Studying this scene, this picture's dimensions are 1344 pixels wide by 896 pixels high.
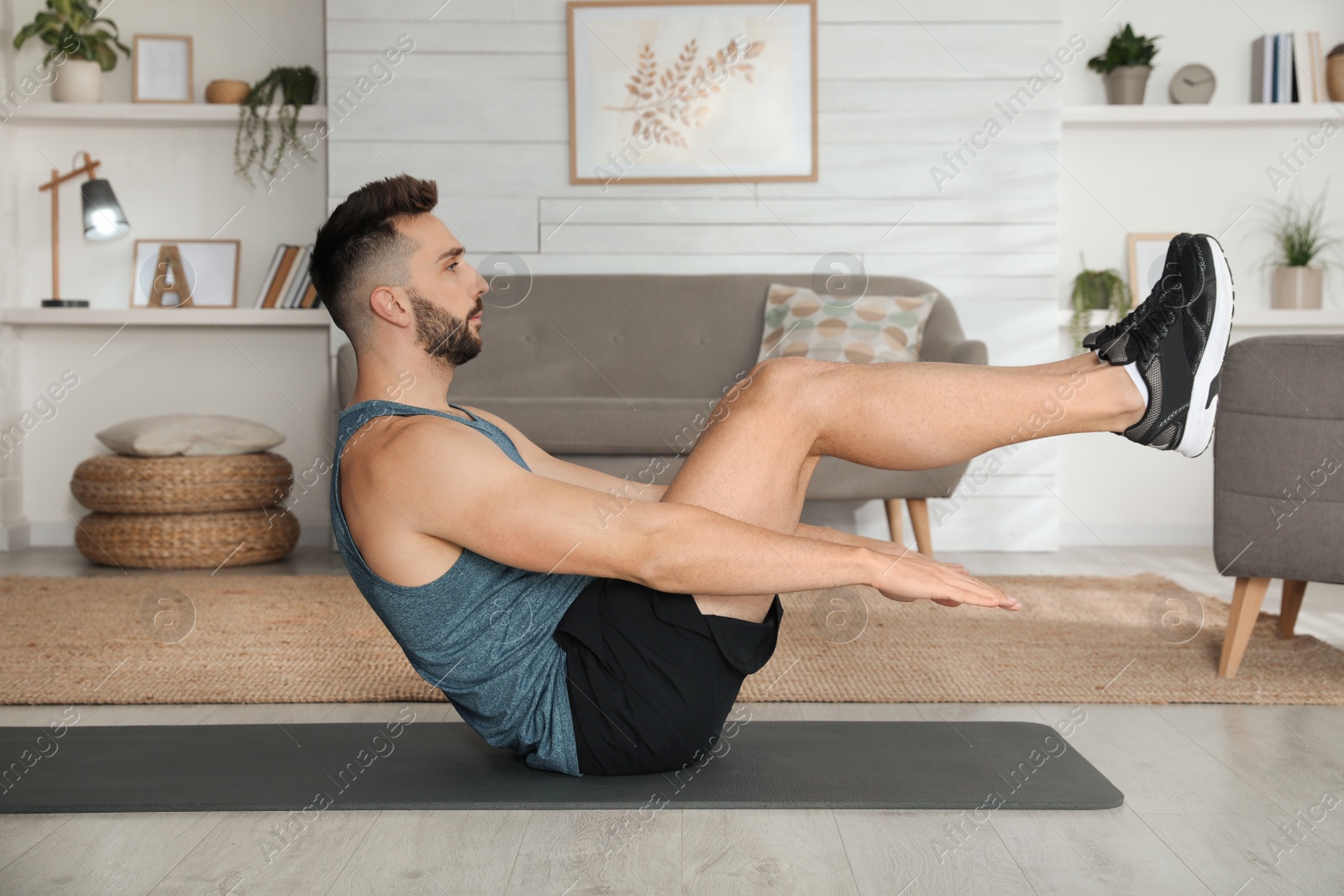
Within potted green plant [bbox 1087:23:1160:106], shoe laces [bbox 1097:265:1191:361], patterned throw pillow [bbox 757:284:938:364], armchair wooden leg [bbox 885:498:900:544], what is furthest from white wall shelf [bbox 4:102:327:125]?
shoe laces [bbox 1097:265:1191:361]

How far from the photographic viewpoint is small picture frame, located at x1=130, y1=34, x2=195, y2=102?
14.0 ft

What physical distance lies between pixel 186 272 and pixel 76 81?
0.78m

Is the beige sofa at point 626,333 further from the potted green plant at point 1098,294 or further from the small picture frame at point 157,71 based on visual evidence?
the small picture frame at point 157,71

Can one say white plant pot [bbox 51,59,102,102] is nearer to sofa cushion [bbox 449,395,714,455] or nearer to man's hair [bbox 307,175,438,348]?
sofa cushion [bbox 449,395,714,455]

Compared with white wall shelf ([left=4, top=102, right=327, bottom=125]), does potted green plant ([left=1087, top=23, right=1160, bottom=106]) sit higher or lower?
higher

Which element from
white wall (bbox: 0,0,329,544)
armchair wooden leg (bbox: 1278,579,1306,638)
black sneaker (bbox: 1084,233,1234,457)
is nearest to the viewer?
black sneaker (bbox: 1084,233,1234,457)

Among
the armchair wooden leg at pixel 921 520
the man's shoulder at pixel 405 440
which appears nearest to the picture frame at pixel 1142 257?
the armchair wooden leg at pixel 921 520

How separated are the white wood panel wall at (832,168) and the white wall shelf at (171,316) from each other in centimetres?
48

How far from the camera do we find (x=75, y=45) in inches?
165

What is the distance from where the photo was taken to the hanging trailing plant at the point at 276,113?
13.6 feet

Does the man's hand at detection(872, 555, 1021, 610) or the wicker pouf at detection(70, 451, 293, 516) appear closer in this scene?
the man's hand at detection(872, 555, 1021, 610)

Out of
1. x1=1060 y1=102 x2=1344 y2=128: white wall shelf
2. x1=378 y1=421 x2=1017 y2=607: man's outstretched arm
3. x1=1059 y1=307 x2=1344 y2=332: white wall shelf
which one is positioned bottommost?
x1=378 y1=421 x2=1017 y2=607: man's outstretched arm

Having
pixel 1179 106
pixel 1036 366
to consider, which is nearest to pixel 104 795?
pixel 1036 366

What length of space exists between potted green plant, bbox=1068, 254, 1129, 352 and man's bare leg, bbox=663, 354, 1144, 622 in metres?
2.79
